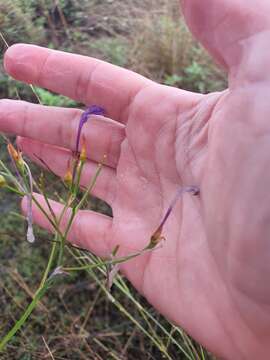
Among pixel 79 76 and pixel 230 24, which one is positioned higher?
pixel 230 24

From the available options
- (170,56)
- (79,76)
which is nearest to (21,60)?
(79,76)

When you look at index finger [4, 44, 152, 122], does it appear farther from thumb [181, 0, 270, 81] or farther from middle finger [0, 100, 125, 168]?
thumb [181, 0, 270, 81]

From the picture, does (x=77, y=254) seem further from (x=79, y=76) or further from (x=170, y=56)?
(x=170, y=56)

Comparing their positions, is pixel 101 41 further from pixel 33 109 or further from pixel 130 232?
pixel 130 232

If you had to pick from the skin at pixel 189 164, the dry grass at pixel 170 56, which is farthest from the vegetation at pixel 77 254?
the skin at pixel 189 164

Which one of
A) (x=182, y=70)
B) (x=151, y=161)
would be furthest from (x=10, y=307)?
(x=182, y=70)
